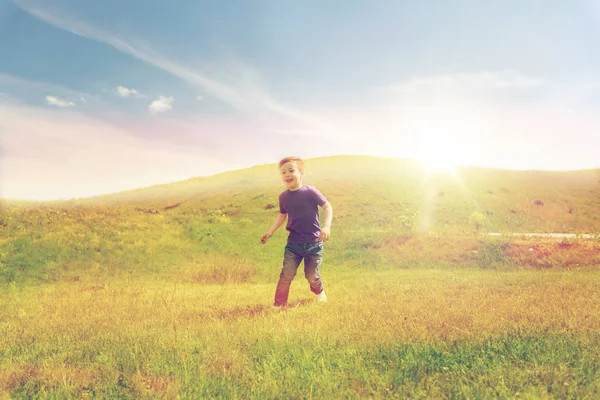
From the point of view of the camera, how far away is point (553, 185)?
40156 millimetres

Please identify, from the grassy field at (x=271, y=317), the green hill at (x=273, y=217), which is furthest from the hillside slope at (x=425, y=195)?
the grassy field at (x=271, y=317)

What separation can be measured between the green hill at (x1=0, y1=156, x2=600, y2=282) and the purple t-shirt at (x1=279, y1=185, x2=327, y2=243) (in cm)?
659

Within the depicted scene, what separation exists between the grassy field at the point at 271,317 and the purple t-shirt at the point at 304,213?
3.72 feet

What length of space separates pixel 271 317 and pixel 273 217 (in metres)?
19.3

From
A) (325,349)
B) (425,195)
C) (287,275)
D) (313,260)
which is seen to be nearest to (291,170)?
(313,260)

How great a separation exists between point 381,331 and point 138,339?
2717 mm

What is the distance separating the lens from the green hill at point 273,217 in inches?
562

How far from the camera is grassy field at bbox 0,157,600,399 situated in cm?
348

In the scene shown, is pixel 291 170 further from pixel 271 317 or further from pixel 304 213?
pixel 271 317

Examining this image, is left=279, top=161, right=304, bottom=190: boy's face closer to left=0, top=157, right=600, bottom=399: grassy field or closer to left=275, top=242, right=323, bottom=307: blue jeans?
left=275, top=242, right=323, bottom=307: blue jeans

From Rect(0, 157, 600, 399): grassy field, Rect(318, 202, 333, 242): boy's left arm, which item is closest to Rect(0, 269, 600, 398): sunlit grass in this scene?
Rect(0, 157, 600, 399): grassy field

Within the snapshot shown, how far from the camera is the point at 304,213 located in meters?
6.99

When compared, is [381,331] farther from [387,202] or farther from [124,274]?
[387,202]

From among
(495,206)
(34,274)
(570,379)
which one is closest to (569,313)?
(570,379)
